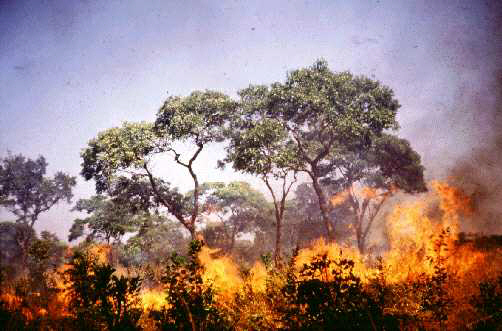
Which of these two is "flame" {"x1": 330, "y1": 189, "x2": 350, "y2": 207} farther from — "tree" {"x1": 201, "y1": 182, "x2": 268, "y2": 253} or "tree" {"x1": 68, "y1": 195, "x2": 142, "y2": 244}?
"tree" {"x1": 68, "y1": 195, "x2": 142, "y2": 244}

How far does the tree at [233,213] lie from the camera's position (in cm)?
4331

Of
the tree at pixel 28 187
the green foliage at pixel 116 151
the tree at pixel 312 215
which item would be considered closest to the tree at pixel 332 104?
the green foliage at pixel 116 151

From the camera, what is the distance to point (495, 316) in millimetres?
7562

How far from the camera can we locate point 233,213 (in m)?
44.7

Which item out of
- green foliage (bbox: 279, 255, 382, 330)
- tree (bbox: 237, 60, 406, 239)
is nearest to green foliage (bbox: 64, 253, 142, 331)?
green foliage (bbox: 279, 255, 382, 330)

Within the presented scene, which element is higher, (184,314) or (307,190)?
(307,190)

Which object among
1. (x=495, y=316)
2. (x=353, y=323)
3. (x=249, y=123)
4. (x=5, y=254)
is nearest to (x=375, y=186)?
(x=249, y=123)

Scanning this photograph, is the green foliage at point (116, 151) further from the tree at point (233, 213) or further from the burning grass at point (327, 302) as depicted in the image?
the tree at point (233, 213)

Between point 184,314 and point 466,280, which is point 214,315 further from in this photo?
point 466,280

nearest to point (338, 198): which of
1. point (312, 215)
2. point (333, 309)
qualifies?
point (312, 215)

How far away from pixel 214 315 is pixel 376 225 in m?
64.8

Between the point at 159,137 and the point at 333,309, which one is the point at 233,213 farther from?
the point at 333,309

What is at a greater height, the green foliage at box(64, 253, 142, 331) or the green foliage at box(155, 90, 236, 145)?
the green foliage at box(155, 90, 236, 145)

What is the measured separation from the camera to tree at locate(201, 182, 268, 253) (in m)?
43.3
